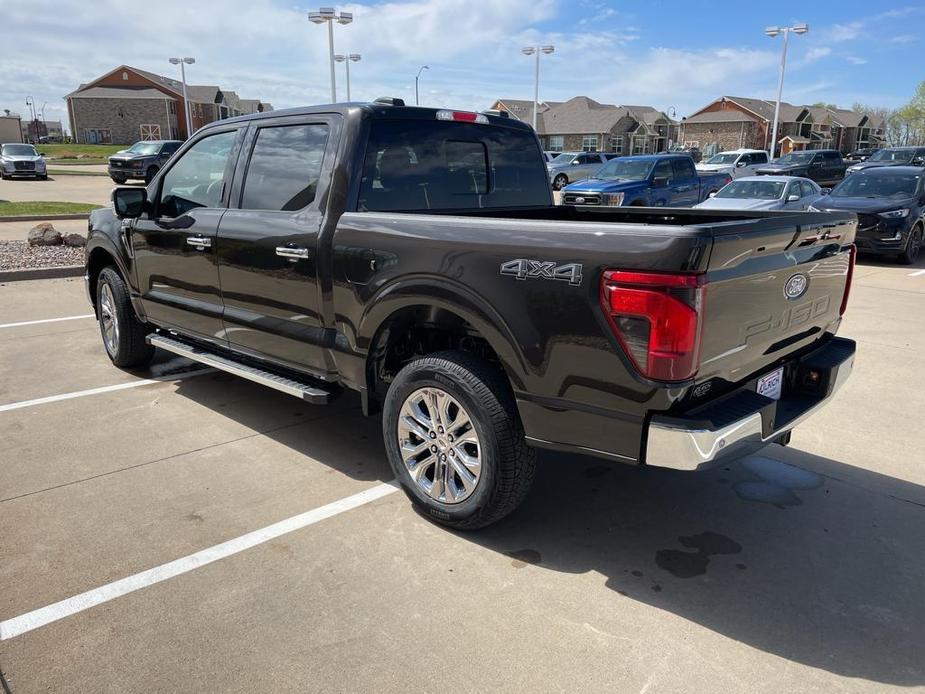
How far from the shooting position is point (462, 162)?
14.2ft

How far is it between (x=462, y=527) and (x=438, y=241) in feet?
4.51

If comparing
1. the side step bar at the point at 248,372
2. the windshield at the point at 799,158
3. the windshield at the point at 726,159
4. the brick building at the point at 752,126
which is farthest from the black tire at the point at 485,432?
the brick building at the point at 752,126

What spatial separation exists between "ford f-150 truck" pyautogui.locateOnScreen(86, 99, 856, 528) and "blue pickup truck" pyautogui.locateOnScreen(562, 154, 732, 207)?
12595mm

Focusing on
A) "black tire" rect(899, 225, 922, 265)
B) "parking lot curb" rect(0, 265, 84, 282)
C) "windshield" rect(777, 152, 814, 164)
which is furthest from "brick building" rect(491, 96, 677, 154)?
"parking lot curb" rect(0, 265, 84, 282)

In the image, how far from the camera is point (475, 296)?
3082 mm

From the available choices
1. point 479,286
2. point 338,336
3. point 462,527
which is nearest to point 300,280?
point 338,336

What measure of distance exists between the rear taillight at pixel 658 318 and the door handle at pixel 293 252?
6.06 ft

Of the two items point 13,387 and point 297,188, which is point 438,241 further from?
point 13,387

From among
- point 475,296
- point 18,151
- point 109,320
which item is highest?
point 18,151

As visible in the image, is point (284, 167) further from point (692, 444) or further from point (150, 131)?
point (150, 131)

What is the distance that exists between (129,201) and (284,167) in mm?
1561

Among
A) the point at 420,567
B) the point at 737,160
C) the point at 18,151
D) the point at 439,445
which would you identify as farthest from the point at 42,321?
the point at 737,160

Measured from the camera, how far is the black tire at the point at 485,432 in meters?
3.11

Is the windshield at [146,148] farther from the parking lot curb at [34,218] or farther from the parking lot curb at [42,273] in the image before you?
the parking lot curb at [42,273]
